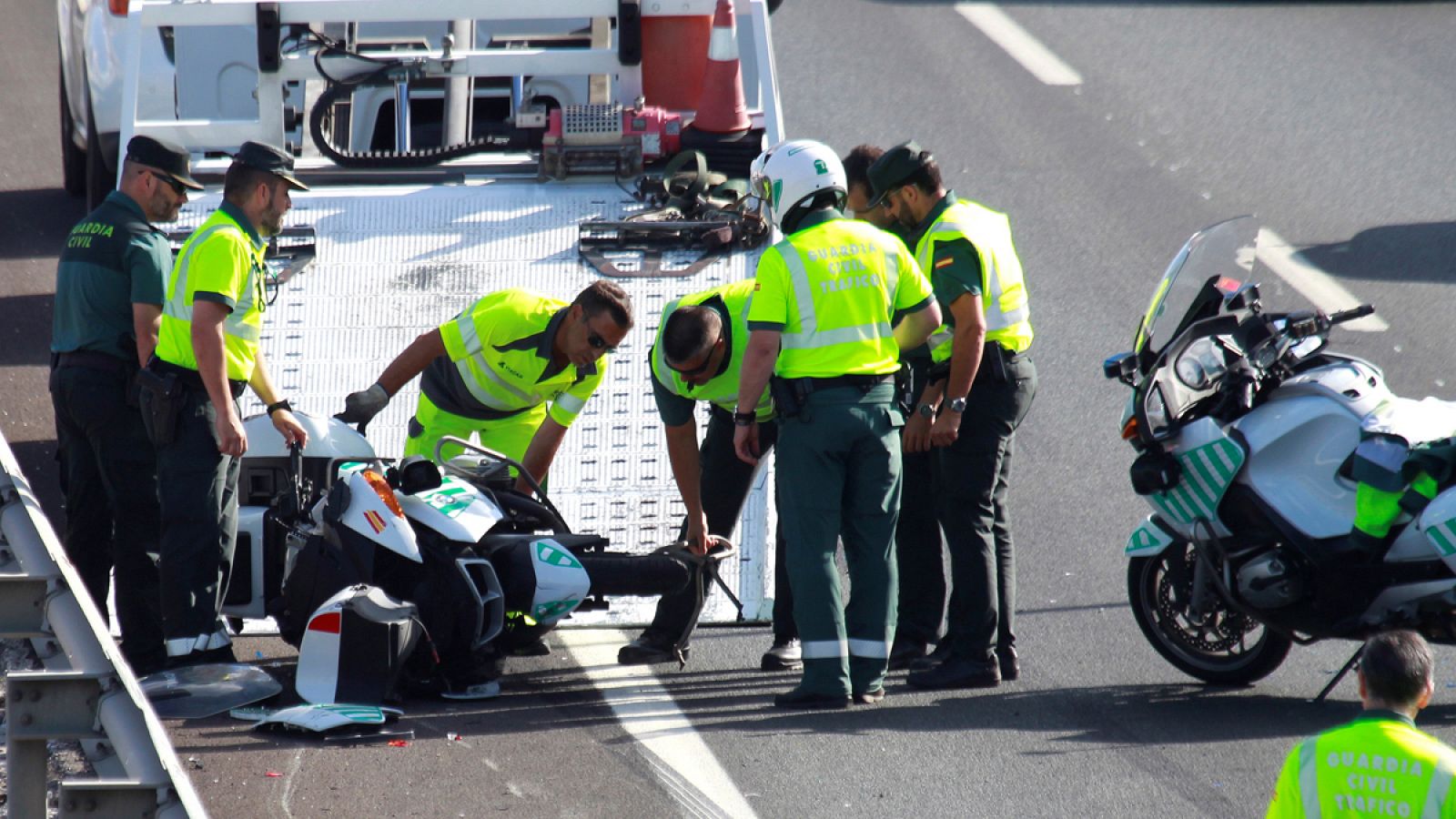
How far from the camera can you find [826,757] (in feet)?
19.0

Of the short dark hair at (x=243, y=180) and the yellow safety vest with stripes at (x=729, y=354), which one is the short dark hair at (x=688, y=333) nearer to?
the yellow safety vest with stripes at (x=729, y=354)

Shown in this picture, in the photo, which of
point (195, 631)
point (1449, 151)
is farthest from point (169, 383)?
point (1449, 151)

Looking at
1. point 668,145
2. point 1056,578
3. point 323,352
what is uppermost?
point 668,145

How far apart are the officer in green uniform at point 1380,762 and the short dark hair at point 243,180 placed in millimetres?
4384

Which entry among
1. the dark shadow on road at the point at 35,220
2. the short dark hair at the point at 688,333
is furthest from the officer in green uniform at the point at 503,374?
the dark shadow on road at the point at 35,220

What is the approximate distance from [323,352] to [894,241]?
3.11m

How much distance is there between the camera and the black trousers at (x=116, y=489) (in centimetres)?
662

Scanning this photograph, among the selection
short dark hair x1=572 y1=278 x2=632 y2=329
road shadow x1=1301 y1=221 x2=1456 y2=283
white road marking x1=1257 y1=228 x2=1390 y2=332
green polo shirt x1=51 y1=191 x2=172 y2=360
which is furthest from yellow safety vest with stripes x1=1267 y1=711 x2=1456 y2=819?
road shadow x1=1301 y1=221 x2=1456 y2=283

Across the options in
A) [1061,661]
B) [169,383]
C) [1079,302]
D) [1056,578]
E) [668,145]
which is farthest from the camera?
[1079,302]

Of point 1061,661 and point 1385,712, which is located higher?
point 1385,712

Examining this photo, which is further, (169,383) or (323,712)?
(169,383)

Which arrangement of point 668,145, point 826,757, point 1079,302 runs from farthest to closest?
point 1079,302
point 668,145
point 826,757

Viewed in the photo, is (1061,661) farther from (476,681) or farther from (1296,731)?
(476,681)

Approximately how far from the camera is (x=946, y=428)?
21.6 feet
